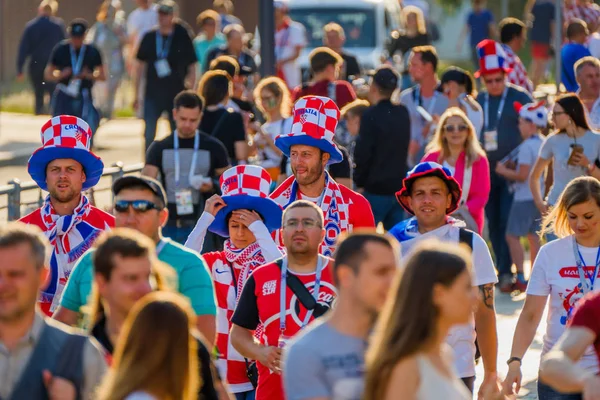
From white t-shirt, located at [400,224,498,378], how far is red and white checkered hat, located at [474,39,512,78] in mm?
6819

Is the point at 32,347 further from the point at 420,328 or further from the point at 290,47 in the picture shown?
the point at 290,47

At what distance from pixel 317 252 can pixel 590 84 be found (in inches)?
286

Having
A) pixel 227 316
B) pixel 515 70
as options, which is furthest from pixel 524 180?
pixel 227 316

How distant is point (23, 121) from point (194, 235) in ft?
60.3

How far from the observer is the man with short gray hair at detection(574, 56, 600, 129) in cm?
1384

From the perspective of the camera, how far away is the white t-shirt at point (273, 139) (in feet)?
43.6

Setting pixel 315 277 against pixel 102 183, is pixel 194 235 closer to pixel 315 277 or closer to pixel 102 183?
pixel 315 277

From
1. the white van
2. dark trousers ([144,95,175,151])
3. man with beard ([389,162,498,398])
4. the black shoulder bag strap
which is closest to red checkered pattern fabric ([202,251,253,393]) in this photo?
the black shoulder bag strap

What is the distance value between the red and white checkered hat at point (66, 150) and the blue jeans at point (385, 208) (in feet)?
14.7

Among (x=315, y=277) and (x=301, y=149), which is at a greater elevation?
(x=301, y=149)

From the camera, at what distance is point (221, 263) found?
26.5 ft

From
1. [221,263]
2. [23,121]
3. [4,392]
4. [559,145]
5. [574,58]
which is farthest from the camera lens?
[23,121]

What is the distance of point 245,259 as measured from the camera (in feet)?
26.4

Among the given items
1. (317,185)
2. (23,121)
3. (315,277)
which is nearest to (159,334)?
(315,277)
